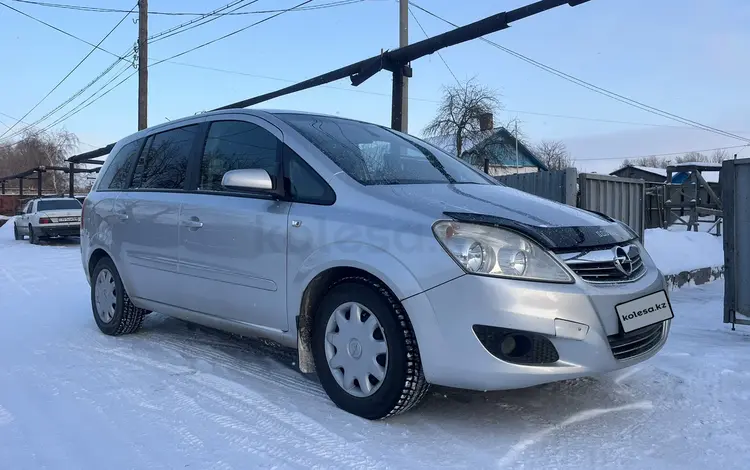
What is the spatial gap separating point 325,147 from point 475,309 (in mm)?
1449

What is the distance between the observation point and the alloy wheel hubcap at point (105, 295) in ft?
16.3

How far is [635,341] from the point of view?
286 centimetres

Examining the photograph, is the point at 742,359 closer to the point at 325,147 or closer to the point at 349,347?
the point at 349,347

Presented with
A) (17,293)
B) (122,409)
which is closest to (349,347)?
(122,409)

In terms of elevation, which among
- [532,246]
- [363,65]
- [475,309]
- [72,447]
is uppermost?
[363,65]

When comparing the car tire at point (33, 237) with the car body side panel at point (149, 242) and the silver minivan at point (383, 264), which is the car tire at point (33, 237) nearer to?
the car body side panel at point (149, 242)

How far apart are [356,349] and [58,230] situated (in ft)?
56.2

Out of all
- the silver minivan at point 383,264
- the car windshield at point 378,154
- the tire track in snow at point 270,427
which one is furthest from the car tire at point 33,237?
the car windshield at point 378,154

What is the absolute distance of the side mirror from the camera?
131 inches

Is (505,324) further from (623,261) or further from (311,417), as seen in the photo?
(311,417)

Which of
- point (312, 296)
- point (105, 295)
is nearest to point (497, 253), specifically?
point (312, 296)

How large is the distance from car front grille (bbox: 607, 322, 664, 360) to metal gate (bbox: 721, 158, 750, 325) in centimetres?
241

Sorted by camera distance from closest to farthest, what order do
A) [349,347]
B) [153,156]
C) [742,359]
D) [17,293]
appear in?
[349,347] → [742,359] → [153,156] → [17,293]

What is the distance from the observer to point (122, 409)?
321 centimetres
